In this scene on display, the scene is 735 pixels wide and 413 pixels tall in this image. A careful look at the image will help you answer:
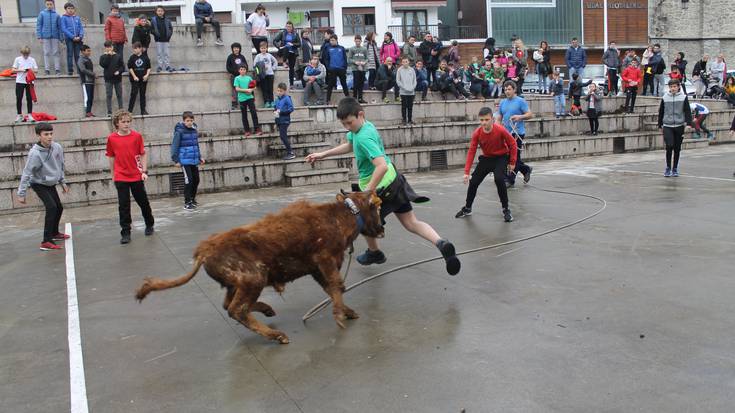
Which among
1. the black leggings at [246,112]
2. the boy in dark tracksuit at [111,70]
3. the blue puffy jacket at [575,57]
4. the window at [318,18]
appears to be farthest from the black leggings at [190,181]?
the window at [318,18]

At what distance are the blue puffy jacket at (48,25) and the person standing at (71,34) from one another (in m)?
0.27

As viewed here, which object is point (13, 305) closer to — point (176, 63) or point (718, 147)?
point (176, 63)

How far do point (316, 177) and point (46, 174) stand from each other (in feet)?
19.3

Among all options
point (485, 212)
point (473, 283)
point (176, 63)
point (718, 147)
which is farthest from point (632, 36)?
point (473, 283)

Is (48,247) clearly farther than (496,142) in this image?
No

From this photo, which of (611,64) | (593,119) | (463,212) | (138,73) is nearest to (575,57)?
(611,64)

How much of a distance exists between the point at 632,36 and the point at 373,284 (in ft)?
149

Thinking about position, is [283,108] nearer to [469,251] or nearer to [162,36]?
[162,36]

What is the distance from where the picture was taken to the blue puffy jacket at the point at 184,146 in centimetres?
1170

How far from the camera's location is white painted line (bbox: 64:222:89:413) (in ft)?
13.9

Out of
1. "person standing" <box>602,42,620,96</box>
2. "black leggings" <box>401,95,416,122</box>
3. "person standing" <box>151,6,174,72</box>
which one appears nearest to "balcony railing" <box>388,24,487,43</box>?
"person standing" <box>602,42,620,96</box>

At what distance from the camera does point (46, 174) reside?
9.11m

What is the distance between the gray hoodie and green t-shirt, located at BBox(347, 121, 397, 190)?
189 inches

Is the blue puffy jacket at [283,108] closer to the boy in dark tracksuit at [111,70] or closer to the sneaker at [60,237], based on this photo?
the boy in dark tracksuit at [111,70]
